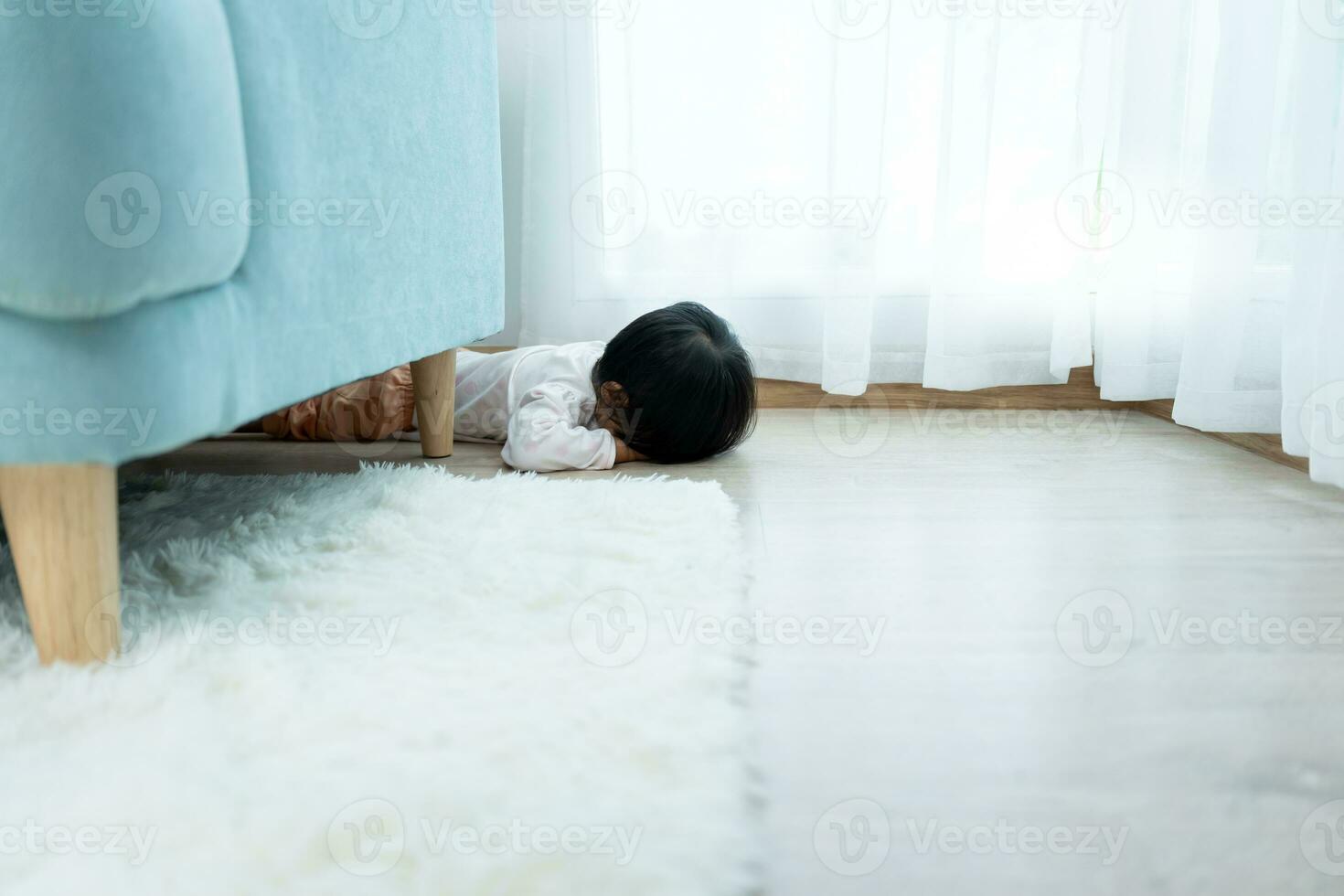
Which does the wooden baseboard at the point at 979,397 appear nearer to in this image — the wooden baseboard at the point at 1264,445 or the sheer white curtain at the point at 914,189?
the sheer white curtain at the point at 914,189

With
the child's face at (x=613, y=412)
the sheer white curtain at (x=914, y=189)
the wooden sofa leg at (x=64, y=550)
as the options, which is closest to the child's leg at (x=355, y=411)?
the child's face at (x=613, y=412)

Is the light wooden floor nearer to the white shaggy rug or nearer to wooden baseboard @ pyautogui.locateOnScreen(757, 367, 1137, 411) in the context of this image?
the white shaggy rug

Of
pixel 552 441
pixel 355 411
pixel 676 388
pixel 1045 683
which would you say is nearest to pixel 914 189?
pixel 676 388

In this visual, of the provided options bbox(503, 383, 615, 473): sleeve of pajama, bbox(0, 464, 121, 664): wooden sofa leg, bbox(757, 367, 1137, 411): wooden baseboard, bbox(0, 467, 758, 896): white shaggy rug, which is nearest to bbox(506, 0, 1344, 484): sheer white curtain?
bbox(757, 367, 1137, 411): wooden baseboard

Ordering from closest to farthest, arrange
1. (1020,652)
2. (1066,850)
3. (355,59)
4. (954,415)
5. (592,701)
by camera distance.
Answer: (1066,850) → (592,701) → (1020,652) → (355,59) → (954,415)

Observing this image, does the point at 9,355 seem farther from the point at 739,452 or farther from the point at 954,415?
the point at 954,415

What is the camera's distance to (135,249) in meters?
0.51

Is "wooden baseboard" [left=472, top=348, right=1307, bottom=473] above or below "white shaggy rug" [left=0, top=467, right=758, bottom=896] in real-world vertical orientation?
below

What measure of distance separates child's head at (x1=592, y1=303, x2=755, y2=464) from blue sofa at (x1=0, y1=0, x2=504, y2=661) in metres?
0.62

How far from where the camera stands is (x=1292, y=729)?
56cm

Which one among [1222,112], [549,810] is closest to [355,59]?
[549,810]

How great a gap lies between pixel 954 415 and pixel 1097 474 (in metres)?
0.50

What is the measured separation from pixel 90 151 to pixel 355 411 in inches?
36.6

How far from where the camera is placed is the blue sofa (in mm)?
507
